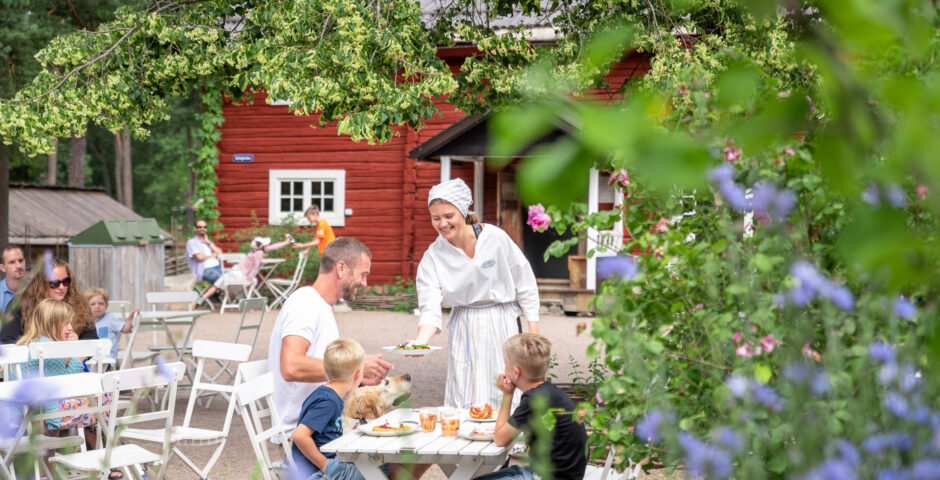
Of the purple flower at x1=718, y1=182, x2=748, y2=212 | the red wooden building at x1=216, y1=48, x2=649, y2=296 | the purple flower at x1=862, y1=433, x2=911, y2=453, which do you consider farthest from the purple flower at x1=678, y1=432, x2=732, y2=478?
the red wooden building at x1=216, y1=48, x2=649, y2=296

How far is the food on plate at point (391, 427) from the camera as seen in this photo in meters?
3.82

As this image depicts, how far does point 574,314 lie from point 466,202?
10.8 meters

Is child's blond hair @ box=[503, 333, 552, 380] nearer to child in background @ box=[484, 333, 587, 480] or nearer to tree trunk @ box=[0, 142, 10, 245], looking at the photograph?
child in background @ box=[484, 333, 587, 480]

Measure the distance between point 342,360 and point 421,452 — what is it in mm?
604

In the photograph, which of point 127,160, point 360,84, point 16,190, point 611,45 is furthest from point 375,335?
point 127,160

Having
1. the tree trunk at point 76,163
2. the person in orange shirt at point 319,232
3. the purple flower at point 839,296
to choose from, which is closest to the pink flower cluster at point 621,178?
the purple flower at point 839,296

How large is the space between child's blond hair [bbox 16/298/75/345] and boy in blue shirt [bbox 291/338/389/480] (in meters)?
2.31

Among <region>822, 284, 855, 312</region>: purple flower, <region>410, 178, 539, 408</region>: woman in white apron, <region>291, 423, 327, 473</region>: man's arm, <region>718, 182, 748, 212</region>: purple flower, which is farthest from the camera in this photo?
<region>410, 178, 539, 408</region>: woman in white apron

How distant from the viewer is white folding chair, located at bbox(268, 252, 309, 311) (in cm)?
1535

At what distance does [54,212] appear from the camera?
20.2m

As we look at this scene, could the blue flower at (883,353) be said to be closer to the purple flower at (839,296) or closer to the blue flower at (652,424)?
the purple flower at (839,296)

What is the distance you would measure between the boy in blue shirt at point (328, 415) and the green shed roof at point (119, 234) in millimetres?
8504

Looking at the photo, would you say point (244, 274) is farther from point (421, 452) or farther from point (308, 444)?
point (421, 452)

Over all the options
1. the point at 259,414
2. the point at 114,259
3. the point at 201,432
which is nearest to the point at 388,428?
the point at 259,414
